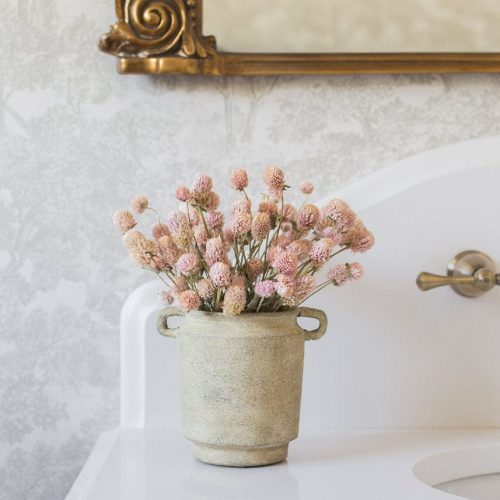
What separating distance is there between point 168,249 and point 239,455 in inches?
10.2

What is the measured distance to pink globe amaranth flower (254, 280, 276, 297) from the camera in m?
0.99

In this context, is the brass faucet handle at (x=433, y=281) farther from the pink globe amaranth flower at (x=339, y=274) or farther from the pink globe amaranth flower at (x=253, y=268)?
the pink globe amaranth flower at (x=253, y=268)

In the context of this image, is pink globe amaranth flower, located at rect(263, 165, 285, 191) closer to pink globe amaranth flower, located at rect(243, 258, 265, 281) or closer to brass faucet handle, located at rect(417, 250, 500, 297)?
pink globe amaranth flower, located at rect(243, 258, 265, 281)

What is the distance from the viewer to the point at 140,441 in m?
1.21

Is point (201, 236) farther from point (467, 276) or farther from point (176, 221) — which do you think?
point (467, 276)

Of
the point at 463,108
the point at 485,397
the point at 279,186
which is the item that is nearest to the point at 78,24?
the point at 279,186

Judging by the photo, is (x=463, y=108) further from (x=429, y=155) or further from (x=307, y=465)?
(x=307, y=465)

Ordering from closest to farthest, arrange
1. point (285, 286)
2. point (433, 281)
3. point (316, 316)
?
point (285, 286), point (316, 316), point (433, 281)

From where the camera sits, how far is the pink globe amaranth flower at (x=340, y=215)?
1029 mm

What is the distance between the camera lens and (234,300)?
3.26 feet

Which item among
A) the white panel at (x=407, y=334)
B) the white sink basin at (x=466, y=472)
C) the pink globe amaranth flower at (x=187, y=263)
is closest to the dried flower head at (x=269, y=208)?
the pink globe amaranth flower at (x=187, y=263)

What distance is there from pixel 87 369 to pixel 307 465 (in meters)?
0.40

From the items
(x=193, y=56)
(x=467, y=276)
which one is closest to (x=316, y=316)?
(x=467, y=276)

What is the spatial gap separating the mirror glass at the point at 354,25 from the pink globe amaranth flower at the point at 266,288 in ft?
1.43
